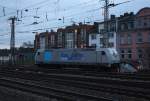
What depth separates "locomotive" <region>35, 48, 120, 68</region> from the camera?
41469 millimetres

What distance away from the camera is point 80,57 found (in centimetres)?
4438

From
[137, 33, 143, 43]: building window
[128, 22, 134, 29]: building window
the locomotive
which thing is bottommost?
the locomotive

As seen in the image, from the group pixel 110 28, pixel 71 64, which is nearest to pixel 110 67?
pixel 71 64

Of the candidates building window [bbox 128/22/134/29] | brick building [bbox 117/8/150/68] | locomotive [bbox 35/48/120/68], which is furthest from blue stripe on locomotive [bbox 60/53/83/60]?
building window [bbox 128/22/134/29]

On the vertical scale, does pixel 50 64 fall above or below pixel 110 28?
below

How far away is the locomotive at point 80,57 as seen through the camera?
41.5m

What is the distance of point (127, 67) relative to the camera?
4197 centimetres

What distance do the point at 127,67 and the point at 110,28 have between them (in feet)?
129

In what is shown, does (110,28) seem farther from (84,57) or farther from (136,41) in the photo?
(84,57)

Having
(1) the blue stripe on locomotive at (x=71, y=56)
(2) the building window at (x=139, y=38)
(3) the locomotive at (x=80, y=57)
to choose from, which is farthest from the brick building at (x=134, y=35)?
(1) the blue stripe on locomotive at (x=71, y=56)

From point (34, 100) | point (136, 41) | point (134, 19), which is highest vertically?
point (134, 19)

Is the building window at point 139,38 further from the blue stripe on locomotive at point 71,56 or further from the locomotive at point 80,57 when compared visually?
the blue stripe on locomotive at point 71,56

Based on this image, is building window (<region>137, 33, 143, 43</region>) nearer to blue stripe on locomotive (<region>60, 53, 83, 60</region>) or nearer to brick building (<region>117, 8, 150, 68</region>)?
brick building (<region>117, 8, 150, 68</region>)

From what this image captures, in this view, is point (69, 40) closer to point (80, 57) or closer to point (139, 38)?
point (139, 38)
